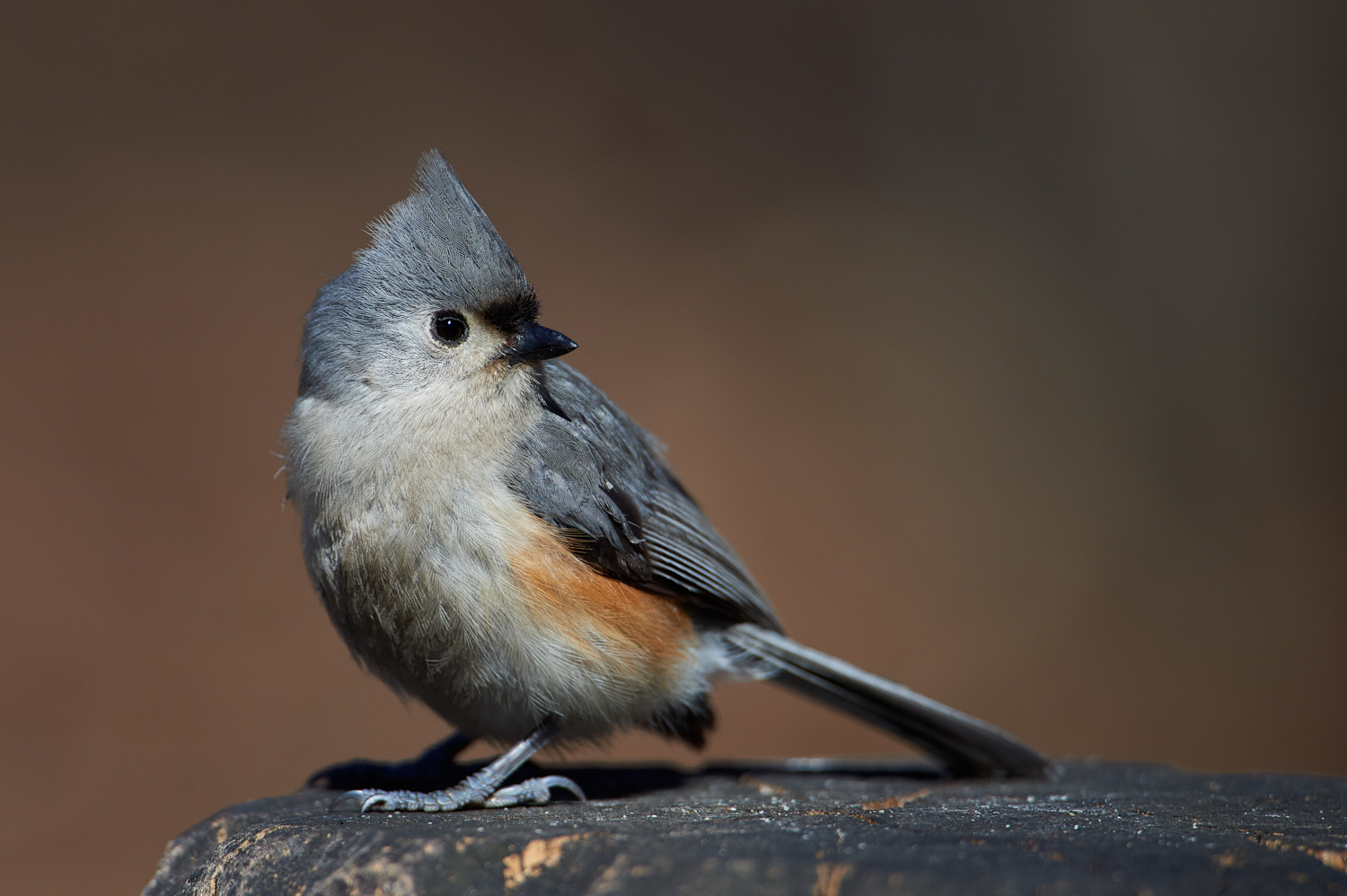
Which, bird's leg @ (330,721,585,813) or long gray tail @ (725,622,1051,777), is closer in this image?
bird's leg @ (330,721,585,813)

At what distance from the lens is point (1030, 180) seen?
235 inches

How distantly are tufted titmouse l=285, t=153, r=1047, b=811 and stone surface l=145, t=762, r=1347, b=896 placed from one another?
0.29 m

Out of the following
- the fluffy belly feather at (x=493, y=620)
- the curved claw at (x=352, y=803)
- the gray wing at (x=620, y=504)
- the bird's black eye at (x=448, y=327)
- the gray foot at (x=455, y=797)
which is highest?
the bird's black eye at (x=448, y=327)

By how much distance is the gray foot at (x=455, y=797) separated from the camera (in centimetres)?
230

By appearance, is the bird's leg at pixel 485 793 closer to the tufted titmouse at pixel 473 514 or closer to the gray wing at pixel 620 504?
the tufted titmouse at pixel 473 514

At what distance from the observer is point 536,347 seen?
8.34 ft

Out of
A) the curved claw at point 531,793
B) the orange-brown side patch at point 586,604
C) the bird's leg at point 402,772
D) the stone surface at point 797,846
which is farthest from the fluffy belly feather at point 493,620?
the bird's leg at point 402,772

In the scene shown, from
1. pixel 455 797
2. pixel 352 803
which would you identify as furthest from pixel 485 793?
pixel 352 803

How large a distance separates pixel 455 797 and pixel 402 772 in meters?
0.66

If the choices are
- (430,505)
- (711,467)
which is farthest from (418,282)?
(711,467)

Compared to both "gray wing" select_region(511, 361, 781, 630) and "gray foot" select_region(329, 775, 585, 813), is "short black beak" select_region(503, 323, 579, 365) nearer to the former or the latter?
"gray wing" select_region(511, 361, 781, 630)

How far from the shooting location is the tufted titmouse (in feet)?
7.80

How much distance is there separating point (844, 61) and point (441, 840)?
5.22 meters

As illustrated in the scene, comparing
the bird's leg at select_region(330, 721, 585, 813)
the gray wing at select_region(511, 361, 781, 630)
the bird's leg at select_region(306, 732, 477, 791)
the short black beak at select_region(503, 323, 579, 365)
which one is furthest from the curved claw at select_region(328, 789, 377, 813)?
the short black beak at select_region(503, 323, 579, 365)
